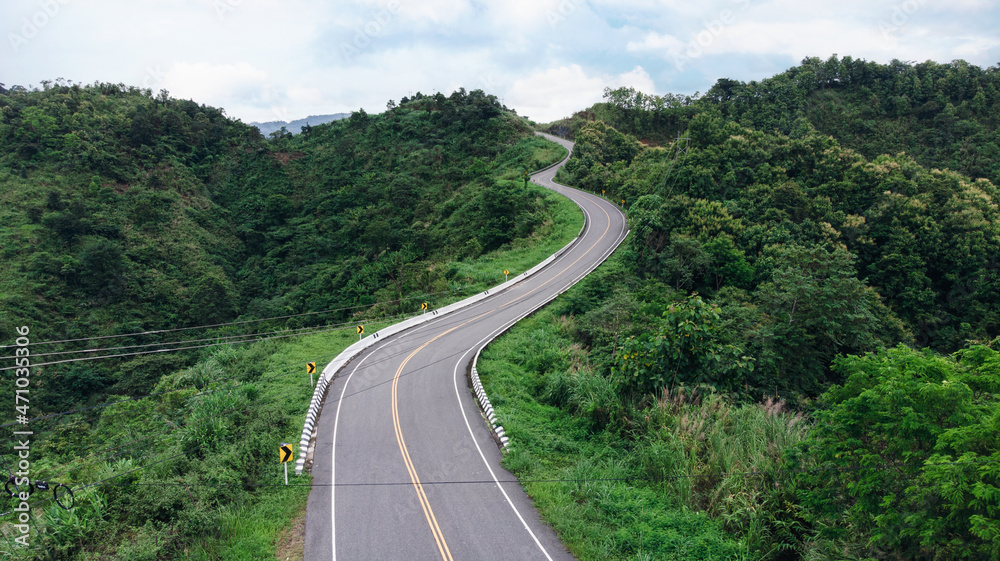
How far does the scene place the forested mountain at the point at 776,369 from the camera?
7.84 m

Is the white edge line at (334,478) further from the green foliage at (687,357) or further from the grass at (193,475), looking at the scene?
the green foliage at (687,357)

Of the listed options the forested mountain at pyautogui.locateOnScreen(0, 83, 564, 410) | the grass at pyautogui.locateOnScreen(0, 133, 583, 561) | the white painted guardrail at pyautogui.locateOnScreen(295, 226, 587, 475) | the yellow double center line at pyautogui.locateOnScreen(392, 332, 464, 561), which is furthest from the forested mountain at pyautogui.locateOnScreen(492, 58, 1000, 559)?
the forested mountain at pyautogui.locateOnScreen(0, 83, 564, 410)

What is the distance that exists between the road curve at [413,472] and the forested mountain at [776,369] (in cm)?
111

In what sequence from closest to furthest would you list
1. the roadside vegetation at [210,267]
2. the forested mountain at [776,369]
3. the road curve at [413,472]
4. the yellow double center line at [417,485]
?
the forested mountain at [776,369], the yellow double center line at [417,485], the road curve at [413,472], the roadside vegetation at [210,267]

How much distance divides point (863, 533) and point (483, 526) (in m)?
8.04

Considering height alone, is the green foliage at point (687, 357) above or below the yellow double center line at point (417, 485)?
above

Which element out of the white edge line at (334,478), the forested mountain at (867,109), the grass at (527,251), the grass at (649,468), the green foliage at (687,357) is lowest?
the white edge line at (334,478)

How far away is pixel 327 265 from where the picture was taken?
172 feet

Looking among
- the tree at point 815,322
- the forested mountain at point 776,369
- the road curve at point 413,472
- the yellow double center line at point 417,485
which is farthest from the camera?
the tree at point 815,322

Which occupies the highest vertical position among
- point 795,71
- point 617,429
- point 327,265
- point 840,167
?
point 795,71

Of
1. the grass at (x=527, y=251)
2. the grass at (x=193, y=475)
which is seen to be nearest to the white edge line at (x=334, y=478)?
the grass at (x=193, y=475)

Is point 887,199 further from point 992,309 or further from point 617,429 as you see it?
point 617,429

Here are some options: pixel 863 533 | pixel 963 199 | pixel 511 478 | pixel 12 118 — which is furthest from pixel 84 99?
pixel 963 199

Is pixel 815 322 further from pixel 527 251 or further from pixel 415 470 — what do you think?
pixel 527 251
